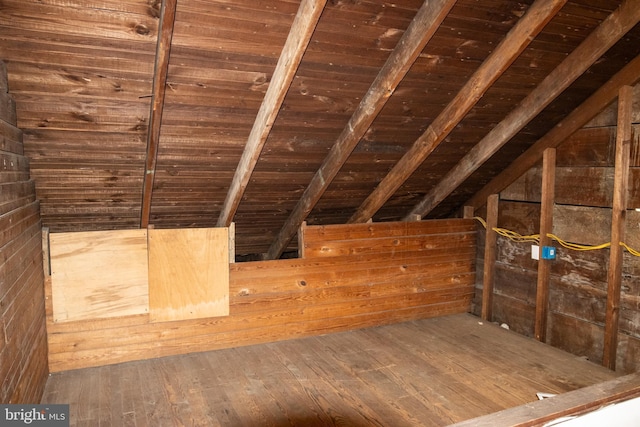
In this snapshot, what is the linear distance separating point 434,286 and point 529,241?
0.97 metres

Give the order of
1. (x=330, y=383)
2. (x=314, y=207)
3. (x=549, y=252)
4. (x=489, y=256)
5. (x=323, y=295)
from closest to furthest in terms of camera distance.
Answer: (x=330, y=383)
(x=549, y=252)
(x=314, y=207)
(x=323, y=295)
(x=489, y=256)

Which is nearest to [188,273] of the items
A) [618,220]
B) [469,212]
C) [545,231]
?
[469,212]

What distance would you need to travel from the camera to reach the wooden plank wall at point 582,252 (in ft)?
10.0

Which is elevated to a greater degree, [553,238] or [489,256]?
[553,238]

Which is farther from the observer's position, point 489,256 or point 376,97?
point 489,256

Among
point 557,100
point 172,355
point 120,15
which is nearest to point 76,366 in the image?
point 172,355

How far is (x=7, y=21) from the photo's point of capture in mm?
1853

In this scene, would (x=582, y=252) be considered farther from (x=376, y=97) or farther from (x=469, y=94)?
(x=376, y=97)

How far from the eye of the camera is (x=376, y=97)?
2.62 metres

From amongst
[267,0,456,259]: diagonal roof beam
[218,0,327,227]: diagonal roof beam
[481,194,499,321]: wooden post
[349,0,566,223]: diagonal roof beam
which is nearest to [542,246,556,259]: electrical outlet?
[481,194,499,321]: wooden post

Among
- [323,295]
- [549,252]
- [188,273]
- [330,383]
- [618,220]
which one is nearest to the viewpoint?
[330,383]

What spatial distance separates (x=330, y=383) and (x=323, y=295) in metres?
1.01

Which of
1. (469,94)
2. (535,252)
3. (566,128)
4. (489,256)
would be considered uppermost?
(469,94)

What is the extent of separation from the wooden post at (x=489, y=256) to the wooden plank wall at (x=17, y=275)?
3637mm
